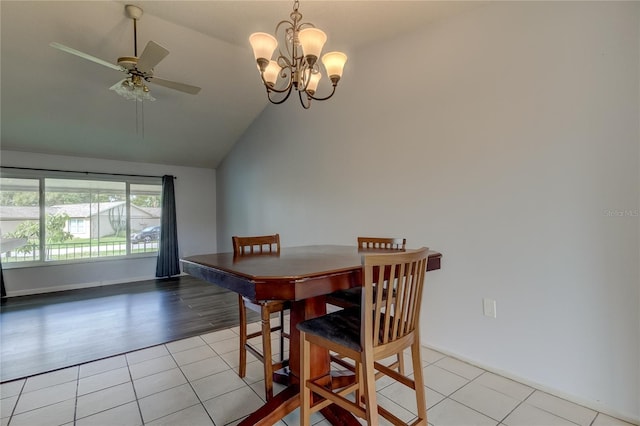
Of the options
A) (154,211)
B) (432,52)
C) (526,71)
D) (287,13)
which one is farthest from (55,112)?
(526,71)

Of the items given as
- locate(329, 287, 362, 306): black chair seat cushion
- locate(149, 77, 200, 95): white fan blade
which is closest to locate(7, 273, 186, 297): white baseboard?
locate(149, 77, 200, 95): white fan blade

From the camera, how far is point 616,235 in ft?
5.33

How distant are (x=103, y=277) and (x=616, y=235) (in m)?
6.29

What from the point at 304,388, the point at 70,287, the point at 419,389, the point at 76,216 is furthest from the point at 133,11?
the point at 70,287

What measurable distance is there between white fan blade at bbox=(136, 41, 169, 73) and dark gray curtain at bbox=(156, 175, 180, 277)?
135 inches

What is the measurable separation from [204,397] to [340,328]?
1088 millimetres

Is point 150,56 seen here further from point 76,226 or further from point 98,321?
point 76,226

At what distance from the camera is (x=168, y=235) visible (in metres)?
5.53

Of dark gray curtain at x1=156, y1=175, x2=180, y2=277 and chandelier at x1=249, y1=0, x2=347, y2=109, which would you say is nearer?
chandelier at x1=249, y1=0, x2=347, y2=109

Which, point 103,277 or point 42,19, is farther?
point 103,277

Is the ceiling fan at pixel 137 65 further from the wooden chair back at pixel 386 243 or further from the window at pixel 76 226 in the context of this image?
the window at pixel 76 226

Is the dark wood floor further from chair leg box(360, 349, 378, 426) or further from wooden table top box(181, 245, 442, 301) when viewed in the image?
chair leg box(360, 349, 378, 426)

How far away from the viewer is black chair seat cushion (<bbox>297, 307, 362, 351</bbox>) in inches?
48.9

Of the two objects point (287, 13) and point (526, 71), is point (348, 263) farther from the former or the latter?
point (287, 13)
